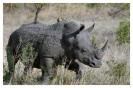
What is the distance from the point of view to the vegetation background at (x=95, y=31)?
363 inches

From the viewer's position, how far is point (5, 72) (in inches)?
378

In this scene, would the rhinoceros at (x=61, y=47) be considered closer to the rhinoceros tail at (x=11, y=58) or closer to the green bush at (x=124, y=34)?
the rhinoceros tail at (x=11, y=58)

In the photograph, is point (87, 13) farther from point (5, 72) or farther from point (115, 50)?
point (5, 72)

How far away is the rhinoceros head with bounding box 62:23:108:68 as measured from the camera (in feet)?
29.0

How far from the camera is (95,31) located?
16.1 meters

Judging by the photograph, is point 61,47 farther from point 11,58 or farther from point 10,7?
point 10,7

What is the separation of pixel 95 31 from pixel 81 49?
7.25 meters

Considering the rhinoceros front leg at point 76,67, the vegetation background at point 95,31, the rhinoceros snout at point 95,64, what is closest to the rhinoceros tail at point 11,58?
the vegetation background at point 95,31

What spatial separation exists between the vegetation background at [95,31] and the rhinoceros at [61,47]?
0.75ft

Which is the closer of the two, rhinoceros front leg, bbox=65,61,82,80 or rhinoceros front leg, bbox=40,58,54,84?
rhinoceros front leg, bbox=40,58,54,84

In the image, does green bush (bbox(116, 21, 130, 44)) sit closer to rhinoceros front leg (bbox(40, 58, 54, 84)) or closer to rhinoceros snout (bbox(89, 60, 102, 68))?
rhinoceros snout (bbox(89, 60, 102, 68))

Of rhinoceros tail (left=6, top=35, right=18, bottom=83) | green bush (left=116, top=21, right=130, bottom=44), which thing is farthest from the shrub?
rhinoceros tail (left=6, top=35, right=18, bottom=83)

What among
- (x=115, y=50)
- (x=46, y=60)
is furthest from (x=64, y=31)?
(x=115, y=50)

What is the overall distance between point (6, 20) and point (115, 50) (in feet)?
31.0
